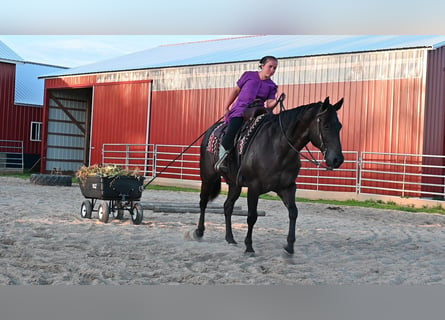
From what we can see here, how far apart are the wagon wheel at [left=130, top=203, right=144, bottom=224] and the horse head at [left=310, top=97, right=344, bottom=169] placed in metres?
3.62

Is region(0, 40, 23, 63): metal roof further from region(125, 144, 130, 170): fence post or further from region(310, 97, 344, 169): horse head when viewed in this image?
region(310, 97, 344, 169): horse head

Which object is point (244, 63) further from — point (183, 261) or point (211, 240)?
point (183, 261)

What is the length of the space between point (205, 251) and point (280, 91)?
44.7ft

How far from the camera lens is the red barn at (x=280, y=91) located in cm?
1722

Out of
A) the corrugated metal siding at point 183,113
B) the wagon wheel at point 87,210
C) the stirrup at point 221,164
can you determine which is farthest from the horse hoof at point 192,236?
the corrugated metal siding at point 183,113

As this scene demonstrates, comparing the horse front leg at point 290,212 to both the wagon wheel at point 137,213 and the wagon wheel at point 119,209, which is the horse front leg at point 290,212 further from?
the wagon wheel at point 119,209

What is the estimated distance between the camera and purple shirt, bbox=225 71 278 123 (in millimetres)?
7512

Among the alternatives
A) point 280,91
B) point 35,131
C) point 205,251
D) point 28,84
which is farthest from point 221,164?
point 28,84

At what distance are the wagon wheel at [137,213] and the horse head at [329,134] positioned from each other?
362 cm

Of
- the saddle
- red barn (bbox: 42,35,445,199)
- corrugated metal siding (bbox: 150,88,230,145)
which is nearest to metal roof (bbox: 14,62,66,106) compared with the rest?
red barn (bbox: 42,35,445,199)

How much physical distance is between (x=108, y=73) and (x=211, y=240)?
18.9 m

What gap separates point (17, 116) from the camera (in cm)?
3114

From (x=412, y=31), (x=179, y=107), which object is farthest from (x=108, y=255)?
(x=179, y=107)

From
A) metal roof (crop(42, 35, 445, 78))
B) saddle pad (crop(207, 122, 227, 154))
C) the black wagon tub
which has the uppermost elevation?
metal roof (crop(42, 35, 445, 78))
